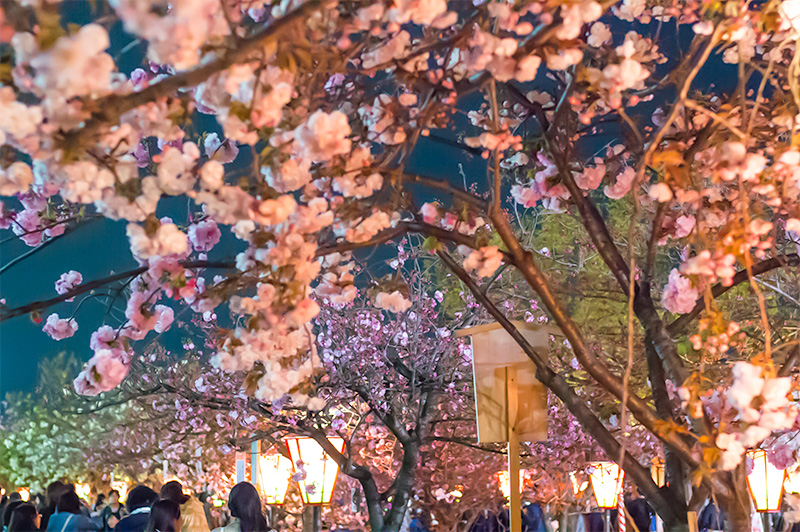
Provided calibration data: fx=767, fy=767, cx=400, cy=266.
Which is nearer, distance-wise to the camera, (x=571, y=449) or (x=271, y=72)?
(x=271, y=72)

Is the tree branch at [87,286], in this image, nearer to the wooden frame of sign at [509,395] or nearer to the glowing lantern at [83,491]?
the wooden frame of sign at [509,395]

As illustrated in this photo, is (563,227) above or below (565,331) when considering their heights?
above

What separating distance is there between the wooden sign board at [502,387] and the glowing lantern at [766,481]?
2435 millimetres

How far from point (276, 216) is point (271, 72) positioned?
14.8 inches

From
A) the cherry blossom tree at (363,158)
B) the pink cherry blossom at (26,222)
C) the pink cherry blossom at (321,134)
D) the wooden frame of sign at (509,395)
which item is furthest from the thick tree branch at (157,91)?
the wooden frame of sign at (509,395)

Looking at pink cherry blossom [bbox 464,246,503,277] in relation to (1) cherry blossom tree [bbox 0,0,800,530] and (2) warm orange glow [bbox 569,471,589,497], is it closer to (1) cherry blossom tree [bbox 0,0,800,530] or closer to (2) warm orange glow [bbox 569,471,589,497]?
(1) cherry blossom tree [bbox 0,0,800,530]

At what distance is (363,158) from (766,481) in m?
4.97

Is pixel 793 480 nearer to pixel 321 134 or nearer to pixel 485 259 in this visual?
pixel 485 259

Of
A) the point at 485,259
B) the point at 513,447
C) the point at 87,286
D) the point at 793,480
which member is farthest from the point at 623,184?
the point at 793,480

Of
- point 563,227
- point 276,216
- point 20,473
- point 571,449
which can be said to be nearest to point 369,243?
point 276,216

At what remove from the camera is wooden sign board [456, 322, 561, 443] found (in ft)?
14.4

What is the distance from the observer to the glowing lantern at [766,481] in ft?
19.3

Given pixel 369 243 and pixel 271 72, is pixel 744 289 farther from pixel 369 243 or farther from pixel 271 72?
pixel 271 72

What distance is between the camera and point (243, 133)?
190cm
